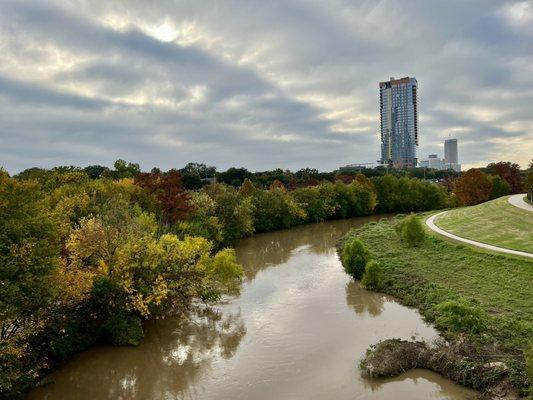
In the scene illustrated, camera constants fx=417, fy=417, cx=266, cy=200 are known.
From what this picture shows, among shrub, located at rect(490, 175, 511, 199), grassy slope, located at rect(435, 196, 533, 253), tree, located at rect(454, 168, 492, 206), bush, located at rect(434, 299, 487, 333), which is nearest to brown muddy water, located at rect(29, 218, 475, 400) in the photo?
bush, located at rect(434, 299, 487, 333)

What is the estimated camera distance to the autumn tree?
41125 millimetres

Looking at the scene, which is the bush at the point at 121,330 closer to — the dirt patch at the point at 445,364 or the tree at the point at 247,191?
the dirt patch at the point at 445,364

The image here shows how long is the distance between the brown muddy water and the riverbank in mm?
1262

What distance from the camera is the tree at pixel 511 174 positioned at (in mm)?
85000

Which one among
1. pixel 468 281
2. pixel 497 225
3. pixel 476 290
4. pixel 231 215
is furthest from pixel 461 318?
pixel 231 215

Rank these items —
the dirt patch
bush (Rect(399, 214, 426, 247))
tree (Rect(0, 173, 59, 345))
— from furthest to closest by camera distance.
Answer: bush (Rect(399, 214, 426, 247))
the dirt patch
tree (Rect(0, 173, 59, 345))

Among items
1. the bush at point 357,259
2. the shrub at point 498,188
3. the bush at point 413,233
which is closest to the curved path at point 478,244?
the bush at point 413,233

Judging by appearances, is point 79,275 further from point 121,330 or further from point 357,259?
point 357,259

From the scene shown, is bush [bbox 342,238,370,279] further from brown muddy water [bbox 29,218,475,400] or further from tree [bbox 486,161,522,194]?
tree [bbox 486,161,522,194]

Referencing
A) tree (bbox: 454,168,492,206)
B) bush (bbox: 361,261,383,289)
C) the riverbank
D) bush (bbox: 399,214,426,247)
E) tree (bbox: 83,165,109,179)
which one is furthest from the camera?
tree (bbox: 83,165,109,179)

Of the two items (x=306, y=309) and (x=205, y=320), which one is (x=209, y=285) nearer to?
(x=205, y=320)

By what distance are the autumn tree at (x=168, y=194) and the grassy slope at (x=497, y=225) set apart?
26.6 m

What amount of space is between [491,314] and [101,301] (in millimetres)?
18702

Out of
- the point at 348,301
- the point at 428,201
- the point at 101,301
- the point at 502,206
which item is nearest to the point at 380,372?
the point at 348,301
